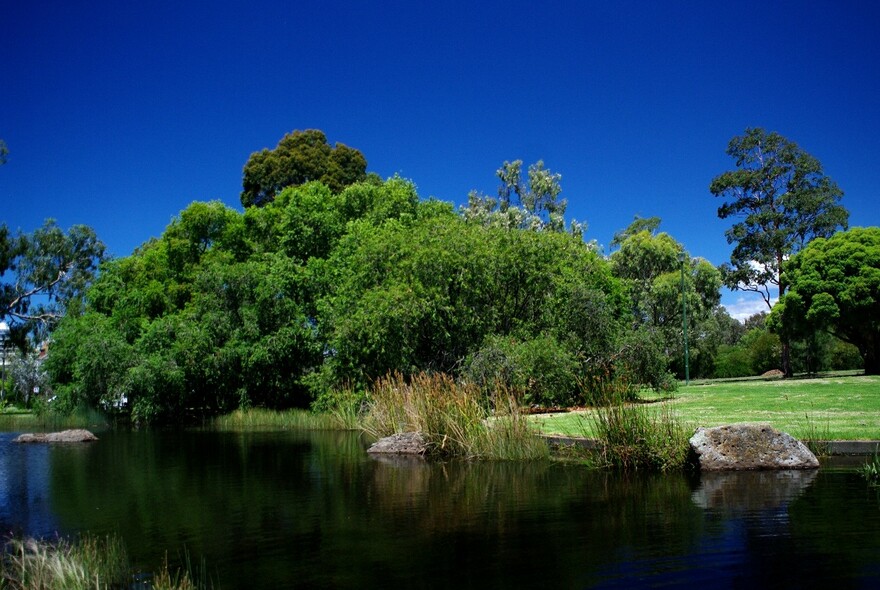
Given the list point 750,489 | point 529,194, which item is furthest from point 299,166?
point 750,489

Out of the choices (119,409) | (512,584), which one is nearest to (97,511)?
(512,584)

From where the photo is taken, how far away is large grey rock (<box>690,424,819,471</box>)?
44.7 ft

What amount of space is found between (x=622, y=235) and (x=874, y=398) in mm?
41650

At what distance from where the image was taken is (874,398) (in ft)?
70.5

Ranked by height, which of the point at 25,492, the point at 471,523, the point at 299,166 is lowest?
the point at 471,523

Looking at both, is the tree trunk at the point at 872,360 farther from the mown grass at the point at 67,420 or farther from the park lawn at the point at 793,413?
the mown grass at the point at 67,420

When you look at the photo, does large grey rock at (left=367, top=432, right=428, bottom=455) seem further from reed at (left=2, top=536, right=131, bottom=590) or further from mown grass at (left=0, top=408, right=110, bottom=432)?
mown grass at (left=0, top=408, right=110, bottom=432)

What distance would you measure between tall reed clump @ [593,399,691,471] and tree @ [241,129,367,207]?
40.6 m

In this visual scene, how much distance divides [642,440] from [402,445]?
710 cm

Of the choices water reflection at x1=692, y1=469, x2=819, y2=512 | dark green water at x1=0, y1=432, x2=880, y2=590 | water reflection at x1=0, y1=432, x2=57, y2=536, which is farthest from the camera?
water reflection at x1=0, y1=432, x2=57, y2=536

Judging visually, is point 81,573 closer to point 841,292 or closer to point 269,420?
point 269,420

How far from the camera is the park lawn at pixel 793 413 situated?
15195 mm

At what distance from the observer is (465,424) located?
17.7 meters

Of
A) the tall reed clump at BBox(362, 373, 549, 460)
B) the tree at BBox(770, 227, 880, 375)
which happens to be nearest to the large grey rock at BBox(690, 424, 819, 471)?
the tall reed clump at BBox(362, 373, 549, 460)
